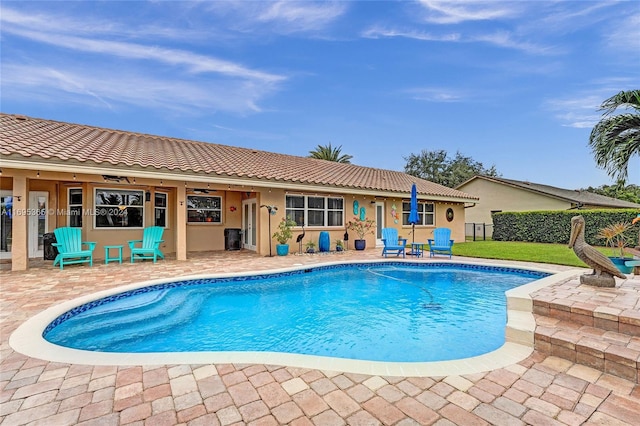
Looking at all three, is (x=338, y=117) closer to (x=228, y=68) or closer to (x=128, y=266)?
(x=228, y=68)

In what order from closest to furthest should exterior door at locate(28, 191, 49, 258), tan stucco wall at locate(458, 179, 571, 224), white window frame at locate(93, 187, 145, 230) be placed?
exterior door at locate(28, 191, 49, 258) < white window frame at locate(93, 187, 145, 230) < tan stucco wall at locate(458, 179, 571, 224)

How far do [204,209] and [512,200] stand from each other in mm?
21721

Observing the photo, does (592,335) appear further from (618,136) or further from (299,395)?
(618,136)

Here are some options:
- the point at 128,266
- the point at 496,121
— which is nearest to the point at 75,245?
the point at 128,266

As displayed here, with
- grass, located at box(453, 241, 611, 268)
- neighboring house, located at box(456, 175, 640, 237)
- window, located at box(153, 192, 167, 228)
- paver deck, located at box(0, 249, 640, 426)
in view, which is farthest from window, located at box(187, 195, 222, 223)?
neighboring house, located at box(456, 175, 640, 237)

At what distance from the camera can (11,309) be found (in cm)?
468

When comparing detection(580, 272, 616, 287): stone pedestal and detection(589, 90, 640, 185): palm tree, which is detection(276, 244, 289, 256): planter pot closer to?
detection(580, 272, 616, 287): stone pedestal

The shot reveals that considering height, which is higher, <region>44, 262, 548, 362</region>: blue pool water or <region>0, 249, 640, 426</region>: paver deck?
<region>0, 249, 640, 426</region>: paver deck

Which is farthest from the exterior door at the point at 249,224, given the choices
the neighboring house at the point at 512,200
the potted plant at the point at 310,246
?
the neighboring house at the point at 512,200

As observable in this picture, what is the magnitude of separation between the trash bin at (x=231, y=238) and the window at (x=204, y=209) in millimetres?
695

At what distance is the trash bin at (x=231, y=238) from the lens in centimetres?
1326

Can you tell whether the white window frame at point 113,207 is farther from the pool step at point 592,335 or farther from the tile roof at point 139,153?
the pool step at point 592,335

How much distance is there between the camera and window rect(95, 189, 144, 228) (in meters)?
10.7

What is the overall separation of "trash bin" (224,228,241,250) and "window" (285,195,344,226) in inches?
103
